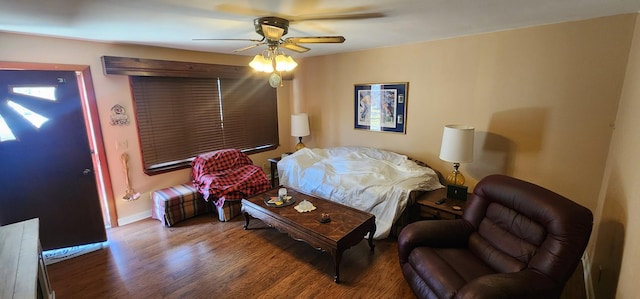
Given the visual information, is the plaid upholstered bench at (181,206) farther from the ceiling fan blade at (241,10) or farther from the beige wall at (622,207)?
the beige wall at (622,207)

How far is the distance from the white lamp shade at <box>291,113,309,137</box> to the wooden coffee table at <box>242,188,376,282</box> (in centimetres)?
172

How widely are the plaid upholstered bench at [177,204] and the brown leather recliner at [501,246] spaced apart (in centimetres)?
268

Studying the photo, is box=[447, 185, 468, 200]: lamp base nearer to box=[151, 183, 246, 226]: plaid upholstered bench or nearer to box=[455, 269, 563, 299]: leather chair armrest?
box=[455, 269, 563, 299]: leather chair armrest

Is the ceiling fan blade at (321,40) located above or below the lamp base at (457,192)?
above

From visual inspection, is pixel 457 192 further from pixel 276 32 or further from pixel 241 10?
pixel 241 10

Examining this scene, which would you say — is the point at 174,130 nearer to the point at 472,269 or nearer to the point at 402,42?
the point at 402,42

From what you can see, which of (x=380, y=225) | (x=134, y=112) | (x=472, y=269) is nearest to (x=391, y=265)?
(x=380, y=225)

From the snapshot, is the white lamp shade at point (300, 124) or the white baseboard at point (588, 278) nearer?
the white baseboard at point (588, 278)

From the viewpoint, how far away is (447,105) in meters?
3.31

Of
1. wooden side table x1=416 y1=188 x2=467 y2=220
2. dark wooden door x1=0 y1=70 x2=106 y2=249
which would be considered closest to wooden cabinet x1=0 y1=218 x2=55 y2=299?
dark wooden door x1=0 y1=70 x2=106 y2=249

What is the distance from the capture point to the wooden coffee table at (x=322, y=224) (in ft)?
7.59

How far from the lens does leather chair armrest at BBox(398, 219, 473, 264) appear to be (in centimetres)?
211

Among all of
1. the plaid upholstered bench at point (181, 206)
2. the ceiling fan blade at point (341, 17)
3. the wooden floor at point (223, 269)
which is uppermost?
the ceiling fan blade at point (341, 17)

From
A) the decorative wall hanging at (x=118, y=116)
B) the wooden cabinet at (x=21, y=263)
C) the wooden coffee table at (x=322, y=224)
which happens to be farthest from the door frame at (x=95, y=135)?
the wooden coffee table at (x=322, y=224)
